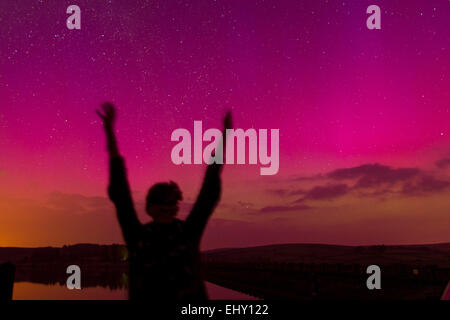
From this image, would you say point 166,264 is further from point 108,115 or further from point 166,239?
point 108,115

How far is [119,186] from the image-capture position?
103 inches

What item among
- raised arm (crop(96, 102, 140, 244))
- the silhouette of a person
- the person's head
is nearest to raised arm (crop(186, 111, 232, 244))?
the silhouette of a person

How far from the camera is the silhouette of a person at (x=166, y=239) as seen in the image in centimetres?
244

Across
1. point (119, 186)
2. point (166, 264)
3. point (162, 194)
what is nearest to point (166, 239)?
point (166, 264)

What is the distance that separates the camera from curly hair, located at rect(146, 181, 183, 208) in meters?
2.48

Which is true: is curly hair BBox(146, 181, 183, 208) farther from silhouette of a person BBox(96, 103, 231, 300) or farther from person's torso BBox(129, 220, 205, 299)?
person's torso BBox(129, 220, 205, 299)

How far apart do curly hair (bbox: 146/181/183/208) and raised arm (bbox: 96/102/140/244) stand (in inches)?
5.8

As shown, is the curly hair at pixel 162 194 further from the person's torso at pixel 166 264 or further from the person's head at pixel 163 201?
the person's torso at pixel 166 264

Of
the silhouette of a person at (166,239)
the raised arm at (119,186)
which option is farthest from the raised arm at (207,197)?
the raised arm at (119,186)

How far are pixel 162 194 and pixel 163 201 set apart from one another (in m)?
0.04
